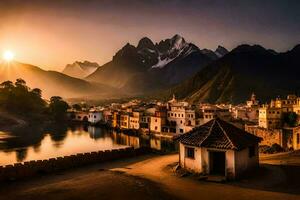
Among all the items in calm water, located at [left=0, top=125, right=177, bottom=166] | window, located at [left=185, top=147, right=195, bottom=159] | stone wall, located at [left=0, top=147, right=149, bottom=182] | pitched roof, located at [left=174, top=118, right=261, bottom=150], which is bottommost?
calm water, located at [left=0, top=125, right=177, bottom=166]

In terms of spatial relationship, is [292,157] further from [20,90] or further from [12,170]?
[20,90]

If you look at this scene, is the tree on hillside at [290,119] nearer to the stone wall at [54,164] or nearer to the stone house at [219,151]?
the stone wall at [54,164]

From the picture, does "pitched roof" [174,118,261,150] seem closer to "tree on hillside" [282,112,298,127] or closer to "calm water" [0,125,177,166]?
"calm water" [0,125,177,166]

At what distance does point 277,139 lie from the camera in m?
58.6

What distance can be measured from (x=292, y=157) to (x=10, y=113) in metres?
104

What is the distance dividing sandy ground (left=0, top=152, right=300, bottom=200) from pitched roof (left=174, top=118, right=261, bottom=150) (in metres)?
2.57

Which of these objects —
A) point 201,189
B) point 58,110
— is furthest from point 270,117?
point 58,110

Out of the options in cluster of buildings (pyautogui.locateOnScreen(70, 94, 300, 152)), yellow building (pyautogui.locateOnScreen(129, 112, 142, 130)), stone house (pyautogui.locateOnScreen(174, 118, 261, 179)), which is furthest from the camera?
yellow building (pyautogui.locateOnScreen(129, 112, 142, 130))

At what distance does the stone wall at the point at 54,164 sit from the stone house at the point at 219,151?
33.7 feet

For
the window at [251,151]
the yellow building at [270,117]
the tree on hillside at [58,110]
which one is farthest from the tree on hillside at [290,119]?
the tree on hillside at [58,110]

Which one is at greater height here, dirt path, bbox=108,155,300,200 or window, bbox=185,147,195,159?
window, bbox=185,147,195,159

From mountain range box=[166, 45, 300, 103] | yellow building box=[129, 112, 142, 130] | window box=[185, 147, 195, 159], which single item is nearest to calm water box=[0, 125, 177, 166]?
yellow building box=[129, 112, 142, 130]

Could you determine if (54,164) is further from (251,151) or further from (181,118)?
(181,118)

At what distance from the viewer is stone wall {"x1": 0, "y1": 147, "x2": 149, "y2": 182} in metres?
28.5
